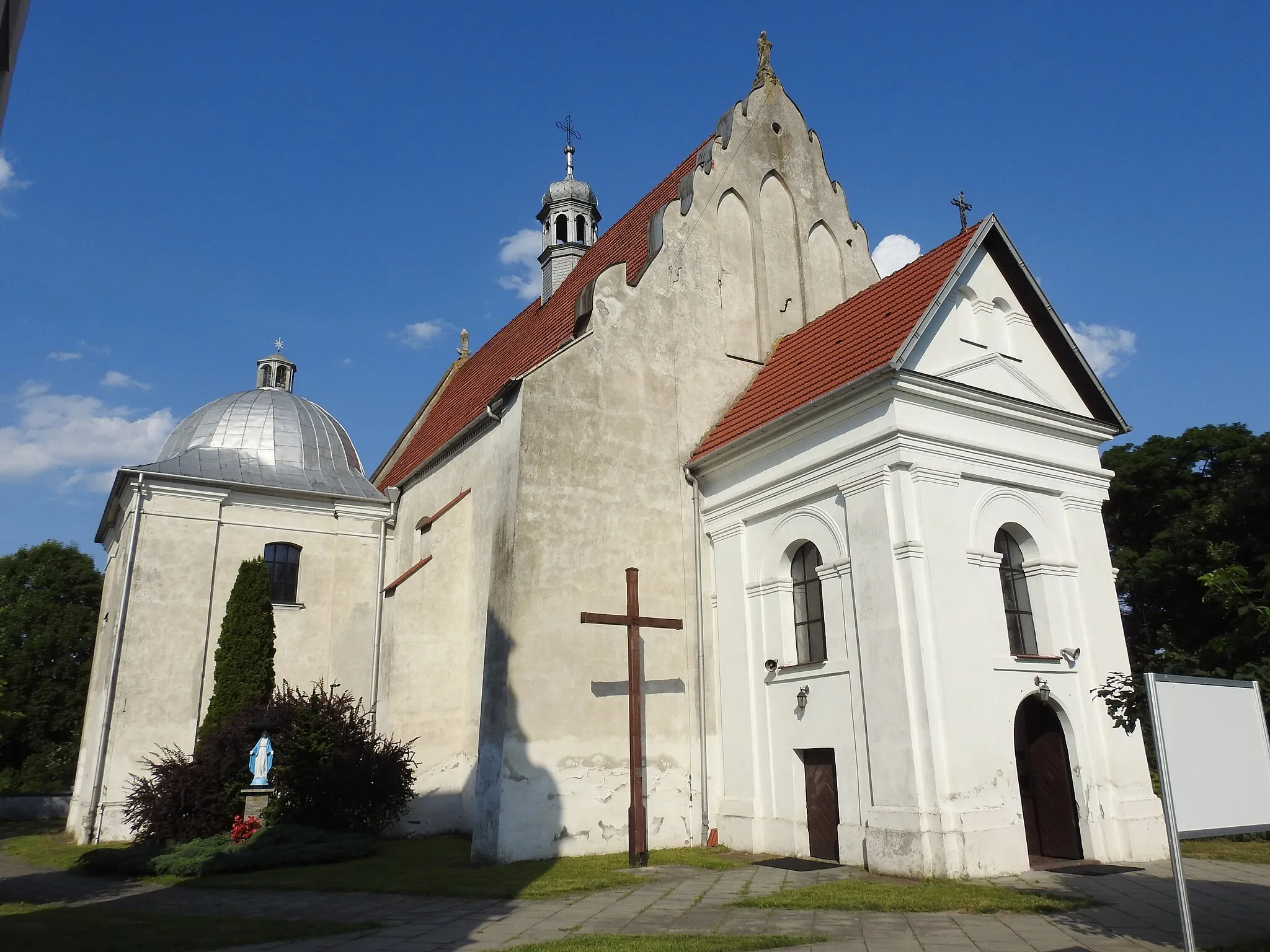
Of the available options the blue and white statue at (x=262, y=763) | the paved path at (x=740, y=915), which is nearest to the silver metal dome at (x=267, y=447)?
the blue and white statue at (x=262, y=763)

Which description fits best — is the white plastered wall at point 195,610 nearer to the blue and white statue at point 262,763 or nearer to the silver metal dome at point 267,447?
the silver metal dome at point 267,447

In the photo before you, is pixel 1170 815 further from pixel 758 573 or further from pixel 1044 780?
pixel 758 573

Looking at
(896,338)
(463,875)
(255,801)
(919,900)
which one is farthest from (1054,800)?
(255,801)

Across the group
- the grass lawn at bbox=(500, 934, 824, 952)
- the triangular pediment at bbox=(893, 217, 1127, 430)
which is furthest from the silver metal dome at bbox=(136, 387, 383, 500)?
the grass lawn at bbox=(500, 934, 824, 952)

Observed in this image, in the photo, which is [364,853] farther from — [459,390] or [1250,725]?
[459,390]

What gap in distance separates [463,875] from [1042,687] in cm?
799

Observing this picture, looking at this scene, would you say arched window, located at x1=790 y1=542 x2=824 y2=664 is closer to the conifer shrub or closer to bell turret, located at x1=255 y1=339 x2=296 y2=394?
the conifer shrub

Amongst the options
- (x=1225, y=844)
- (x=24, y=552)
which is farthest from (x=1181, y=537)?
(x=24, y=552)

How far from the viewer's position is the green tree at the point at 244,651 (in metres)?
17.3

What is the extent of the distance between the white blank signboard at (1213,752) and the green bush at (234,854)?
11.2 meters

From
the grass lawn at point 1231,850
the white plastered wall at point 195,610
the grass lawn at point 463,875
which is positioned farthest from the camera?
the white plastered wall at point 195,610

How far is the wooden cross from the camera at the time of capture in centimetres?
1219

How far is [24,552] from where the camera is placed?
3772cm

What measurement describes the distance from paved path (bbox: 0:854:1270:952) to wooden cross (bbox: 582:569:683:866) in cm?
65
